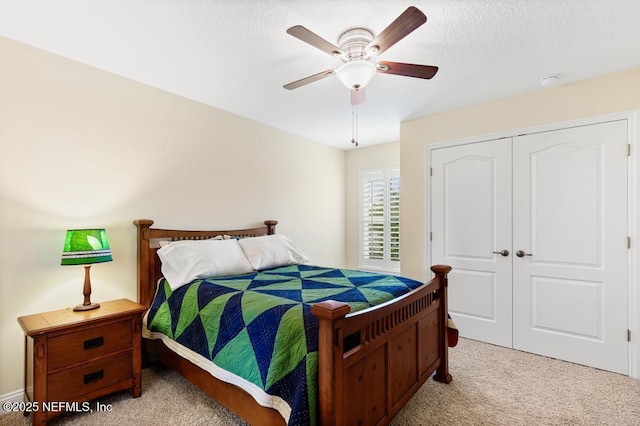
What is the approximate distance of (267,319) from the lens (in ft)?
5.59

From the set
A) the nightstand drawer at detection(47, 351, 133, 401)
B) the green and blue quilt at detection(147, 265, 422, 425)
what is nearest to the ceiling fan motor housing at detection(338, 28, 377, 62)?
the green and blue quilt at detection(147, 265, 422, 425)

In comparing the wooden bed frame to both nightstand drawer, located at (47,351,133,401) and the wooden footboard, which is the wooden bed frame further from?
nightstand drawer, located at (47,351,133,401)

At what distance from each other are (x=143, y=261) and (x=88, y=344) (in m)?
0.82

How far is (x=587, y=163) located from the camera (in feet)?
9.08

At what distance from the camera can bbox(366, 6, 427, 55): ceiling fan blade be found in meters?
1.49

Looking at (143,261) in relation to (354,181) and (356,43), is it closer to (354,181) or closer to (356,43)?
(356,43)

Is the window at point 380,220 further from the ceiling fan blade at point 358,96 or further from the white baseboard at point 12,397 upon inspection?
the white baseboard at point 12,397

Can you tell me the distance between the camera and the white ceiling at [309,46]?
1837 mm

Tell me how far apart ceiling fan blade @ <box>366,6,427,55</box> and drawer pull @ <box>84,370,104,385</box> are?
2.69m

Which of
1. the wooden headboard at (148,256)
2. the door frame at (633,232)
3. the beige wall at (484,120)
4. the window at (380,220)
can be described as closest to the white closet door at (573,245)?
the door frame at (633,232)

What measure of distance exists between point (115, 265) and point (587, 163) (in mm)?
4161

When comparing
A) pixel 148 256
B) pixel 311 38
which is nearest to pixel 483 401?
pixel 311 38

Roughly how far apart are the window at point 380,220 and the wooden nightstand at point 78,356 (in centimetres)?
353

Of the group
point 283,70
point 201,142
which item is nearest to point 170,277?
point 201,142
